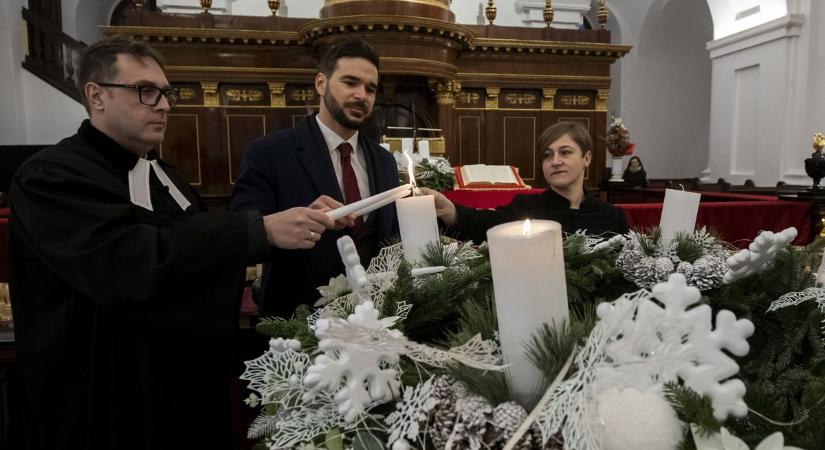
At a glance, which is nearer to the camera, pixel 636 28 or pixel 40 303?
pixel 40 303

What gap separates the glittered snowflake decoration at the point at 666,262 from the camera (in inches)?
32.0

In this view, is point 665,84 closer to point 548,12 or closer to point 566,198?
point 548,12

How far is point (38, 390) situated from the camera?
128 centimetres

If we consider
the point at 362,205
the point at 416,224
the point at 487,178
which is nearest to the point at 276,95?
the point at 487,178

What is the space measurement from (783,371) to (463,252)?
542mm

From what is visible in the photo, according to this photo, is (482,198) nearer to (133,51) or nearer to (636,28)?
(133,51)

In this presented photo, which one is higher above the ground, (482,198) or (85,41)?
(85,41)

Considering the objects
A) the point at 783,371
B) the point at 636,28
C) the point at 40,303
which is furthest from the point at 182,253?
the point at 636,28

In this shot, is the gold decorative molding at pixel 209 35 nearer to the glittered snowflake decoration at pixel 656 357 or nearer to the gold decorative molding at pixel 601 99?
the gold decorative molding at pixel 601 99

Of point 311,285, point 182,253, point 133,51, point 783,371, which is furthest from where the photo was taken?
point 311,285

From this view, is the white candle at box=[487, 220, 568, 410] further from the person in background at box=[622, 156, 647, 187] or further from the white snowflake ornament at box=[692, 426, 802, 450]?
the person in background at box=[622, 156, 647, 187]

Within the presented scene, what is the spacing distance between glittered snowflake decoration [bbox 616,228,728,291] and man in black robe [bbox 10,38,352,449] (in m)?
0.63

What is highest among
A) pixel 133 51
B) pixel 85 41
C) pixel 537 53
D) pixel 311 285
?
pixel 85 41

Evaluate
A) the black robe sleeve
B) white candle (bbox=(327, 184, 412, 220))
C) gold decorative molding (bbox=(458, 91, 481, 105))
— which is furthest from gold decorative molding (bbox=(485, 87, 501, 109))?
white candle (bbox=(327, 184, 412, 220))
